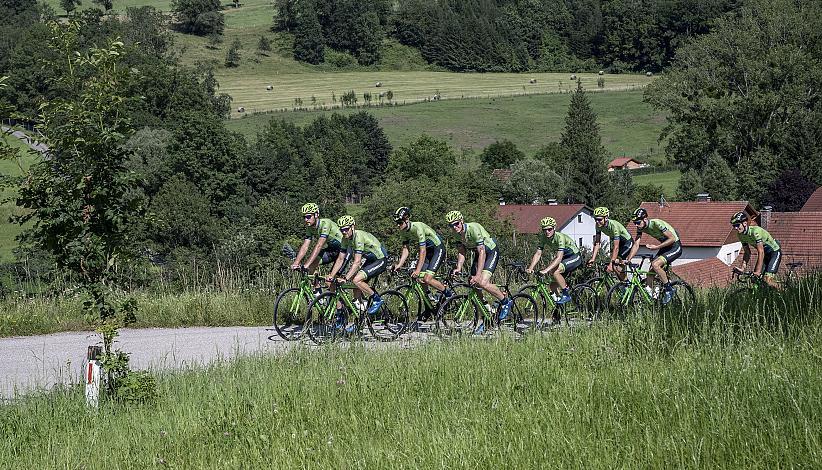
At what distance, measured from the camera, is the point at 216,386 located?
9375 millimetres

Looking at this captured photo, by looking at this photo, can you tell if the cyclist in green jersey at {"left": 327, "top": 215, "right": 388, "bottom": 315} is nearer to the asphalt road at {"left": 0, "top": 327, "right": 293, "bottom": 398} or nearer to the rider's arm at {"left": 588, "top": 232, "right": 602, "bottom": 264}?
the asphalt road at {"left": 0, "top": 327, "right": 293, "bottom": 398}

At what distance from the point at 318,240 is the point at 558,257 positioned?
3841 millimetres

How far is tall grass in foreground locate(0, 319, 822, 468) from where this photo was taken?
6.50 metres

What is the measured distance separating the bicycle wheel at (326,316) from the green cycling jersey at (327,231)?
0.86 meters

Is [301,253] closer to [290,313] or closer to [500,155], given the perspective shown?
[290,313]

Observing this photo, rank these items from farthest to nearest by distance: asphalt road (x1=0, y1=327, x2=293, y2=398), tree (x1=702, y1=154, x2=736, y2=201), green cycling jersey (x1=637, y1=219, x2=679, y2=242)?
tree (x1=702, y1=154, x2=736, y2=201), green cycling jersey (x1=637, y1=219, x2=679, y2=242), asphalt road (x1=0, y1=327, x2=293, y2=398)

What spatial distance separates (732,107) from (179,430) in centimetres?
7130

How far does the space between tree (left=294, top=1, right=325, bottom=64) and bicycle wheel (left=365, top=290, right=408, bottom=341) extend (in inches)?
6241

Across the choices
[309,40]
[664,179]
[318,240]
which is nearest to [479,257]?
[318,240]

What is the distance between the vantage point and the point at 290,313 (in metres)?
14.3

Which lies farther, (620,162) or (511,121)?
(511,121)

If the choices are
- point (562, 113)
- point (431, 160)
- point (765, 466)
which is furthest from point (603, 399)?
point (562, 113)

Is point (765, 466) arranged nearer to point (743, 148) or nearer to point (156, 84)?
point (743, 148)

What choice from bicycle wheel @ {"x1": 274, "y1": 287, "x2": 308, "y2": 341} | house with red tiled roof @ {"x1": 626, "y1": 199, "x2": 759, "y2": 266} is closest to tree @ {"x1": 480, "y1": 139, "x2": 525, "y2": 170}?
house with red tiled roof @ {"x1": 626, "y1": 199, "x2": 759, "y2": 266}
